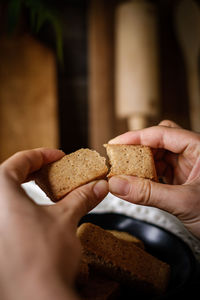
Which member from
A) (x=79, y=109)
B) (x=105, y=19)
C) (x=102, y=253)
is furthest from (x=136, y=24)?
(x=102, y=253)

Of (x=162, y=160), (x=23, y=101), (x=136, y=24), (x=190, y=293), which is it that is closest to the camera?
(x=190, y=293)

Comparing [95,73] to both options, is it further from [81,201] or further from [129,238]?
[81,201]

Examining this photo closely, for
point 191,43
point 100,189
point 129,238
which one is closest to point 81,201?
point 100,189

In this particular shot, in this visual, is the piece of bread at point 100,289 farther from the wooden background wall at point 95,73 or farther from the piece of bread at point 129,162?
the wooden background wall at point 95,73

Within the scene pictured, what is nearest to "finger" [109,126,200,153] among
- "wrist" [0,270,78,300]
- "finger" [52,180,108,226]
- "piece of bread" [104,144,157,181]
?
"piece of bread" [104,144,157,181]

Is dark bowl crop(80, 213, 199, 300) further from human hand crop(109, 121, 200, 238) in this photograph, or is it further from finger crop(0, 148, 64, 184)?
finger crop(0, 148, 64, 184)

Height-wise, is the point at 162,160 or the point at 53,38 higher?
the point at 53,38

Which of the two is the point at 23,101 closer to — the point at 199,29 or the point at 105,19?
the point at 105,19
